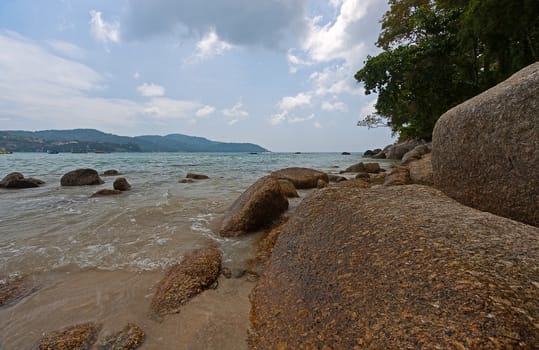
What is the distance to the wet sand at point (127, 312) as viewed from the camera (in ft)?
5.73

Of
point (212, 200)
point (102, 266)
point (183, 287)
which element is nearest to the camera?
point (183, 287)

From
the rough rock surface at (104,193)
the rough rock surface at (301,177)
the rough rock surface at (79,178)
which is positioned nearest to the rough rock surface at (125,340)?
the rough rock surface at (301,177)

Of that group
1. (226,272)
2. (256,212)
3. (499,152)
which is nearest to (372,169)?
(256,212)

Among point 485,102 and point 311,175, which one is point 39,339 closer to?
point 485,102

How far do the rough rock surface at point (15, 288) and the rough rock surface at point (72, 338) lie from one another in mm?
916

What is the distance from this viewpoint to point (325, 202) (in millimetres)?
2609

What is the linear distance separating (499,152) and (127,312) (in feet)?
12.3

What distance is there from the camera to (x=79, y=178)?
31.8 ft

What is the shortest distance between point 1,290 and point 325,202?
11.0 feet

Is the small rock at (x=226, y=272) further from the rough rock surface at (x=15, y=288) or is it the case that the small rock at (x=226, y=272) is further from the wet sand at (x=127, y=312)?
the rough rock surface at (x=15, y=288)

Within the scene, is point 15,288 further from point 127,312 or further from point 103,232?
point 103,232

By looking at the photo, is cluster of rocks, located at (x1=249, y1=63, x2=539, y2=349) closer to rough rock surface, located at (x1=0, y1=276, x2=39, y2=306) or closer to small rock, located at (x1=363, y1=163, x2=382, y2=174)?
rough rock surface, located at (x1=0, y1=276, x2=39, y2=306)

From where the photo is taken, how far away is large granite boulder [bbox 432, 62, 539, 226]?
2156mm

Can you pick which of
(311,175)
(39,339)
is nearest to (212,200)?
(311,175)
